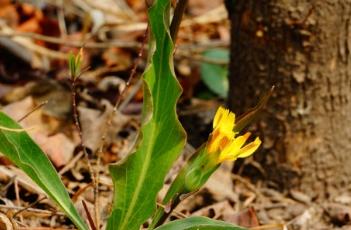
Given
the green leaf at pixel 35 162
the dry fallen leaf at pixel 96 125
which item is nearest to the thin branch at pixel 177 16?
the green leaf at pixel 35 162

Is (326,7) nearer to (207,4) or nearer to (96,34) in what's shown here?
(96,34)

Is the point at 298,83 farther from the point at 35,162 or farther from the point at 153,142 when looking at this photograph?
the point at 35,162

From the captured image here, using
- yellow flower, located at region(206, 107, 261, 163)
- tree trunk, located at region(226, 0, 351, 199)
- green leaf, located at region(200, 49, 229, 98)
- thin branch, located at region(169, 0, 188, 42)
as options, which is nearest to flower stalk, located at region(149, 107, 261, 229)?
yellow flower, located at region(206, 107, 261, 163)

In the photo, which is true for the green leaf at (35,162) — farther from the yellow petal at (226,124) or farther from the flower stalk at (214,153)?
the yellow petal at (226,124)

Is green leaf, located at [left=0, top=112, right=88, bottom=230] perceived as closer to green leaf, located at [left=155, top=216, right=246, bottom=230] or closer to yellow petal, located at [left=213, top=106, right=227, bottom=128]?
green leaf, located at [left=155, top=216, right=246, bottom=230]

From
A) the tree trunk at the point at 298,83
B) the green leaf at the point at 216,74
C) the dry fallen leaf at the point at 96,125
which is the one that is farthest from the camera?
the green leaf at the point at 216,74
